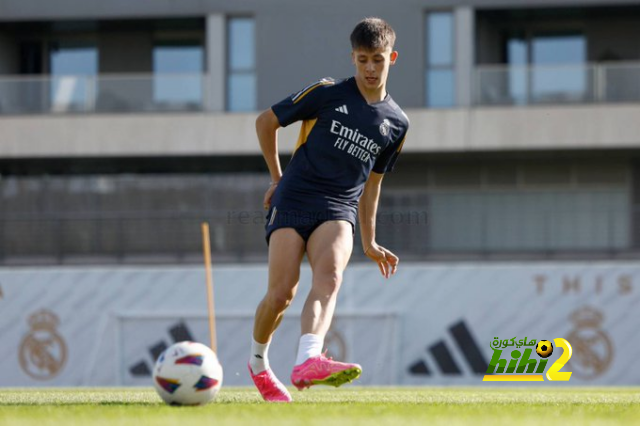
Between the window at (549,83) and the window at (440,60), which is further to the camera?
the window at (440,60)

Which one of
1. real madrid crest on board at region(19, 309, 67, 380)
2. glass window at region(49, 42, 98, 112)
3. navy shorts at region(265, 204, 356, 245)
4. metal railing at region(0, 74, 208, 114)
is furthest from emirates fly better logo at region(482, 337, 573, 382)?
navy shorts at region(265, 204, 356, 245)

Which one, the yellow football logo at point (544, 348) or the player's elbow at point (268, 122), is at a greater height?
the player's elbow at point (268, 122)

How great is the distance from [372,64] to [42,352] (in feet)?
46.3

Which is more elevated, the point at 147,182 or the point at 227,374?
the point at 147,182

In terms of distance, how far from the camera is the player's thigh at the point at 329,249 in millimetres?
6648

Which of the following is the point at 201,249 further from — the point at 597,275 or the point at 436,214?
the point at 597,275

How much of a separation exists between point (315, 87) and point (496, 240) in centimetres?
1645

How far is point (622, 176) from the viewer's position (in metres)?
25.5

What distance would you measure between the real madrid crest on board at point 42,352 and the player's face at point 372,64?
13.9 m

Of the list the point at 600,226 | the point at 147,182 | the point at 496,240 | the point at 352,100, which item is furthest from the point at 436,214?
the point at 352,100

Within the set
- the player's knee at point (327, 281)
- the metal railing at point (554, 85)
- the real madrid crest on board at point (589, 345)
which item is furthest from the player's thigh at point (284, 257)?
the metal railing at point (554, 85)

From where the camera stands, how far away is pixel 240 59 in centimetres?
2559

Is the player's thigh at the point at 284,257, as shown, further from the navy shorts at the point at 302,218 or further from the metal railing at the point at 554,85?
the metal railing at the point at 554,85

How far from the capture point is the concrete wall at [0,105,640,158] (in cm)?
2412
